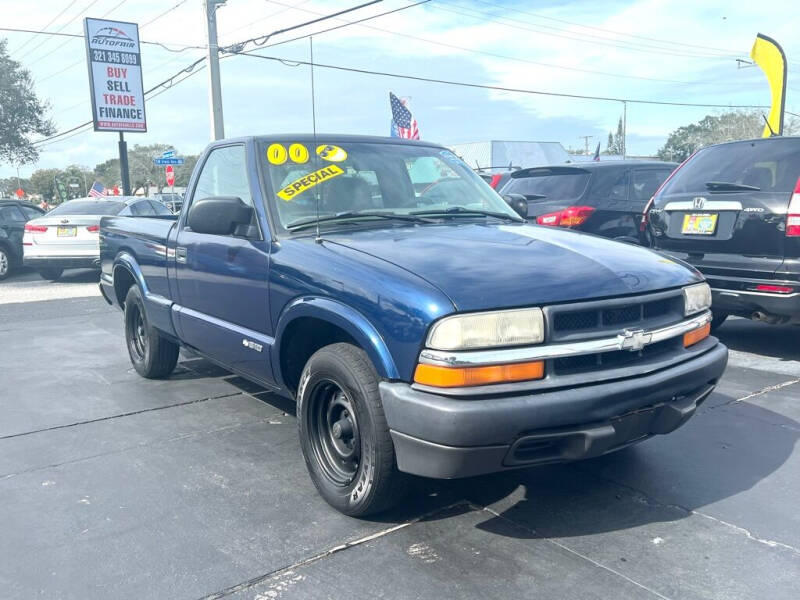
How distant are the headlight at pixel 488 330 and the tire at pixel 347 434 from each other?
0.42m

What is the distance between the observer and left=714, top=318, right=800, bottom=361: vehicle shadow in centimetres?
617

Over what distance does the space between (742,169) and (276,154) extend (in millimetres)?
3915

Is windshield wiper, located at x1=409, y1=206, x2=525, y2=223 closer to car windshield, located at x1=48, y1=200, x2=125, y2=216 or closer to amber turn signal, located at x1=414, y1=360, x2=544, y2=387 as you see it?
amber turn signal, located at x1=414, y1=360, x2=544, y2=387

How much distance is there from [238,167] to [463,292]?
2.08 meters

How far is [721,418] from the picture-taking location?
451 cm

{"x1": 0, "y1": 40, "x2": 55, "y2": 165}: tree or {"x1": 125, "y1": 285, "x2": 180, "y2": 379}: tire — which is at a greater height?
{"x1": 0, "y1": 40, "x2": 55, "y2": 165}: tree

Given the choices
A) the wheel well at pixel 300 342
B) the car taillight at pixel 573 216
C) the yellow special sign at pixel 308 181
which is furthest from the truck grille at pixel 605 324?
the car taillight at pixel 573 216

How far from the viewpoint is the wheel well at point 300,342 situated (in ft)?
11.4

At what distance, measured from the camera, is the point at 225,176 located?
14.7 ft

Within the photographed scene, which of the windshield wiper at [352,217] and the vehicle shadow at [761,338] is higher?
the windshield wiper at [352,217]

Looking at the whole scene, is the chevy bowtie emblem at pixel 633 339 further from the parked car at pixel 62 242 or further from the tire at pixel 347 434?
the parked car at pixel 62 242

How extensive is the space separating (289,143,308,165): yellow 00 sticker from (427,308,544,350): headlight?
1.79m

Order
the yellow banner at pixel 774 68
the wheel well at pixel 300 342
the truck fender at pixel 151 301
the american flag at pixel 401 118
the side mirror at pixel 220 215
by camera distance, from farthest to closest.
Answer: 1. the american flag at pixel 401 118
2. the yellow banner at pixel 774 68
3. the truck fender at pixel 151 301
4. the side mirror at pixel 220 215
5. the wheel well at pixel 300 342

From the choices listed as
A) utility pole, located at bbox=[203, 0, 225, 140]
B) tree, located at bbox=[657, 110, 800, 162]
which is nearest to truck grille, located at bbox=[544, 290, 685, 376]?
utility pole, located at bbox=[203, 0, 225, 140]
